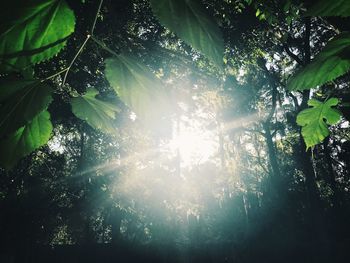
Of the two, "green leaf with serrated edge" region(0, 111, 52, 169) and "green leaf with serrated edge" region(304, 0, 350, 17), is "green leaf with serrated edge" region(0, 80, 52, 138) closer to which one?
"green leaf with serrated edge" region(0, 111, 52, 169)

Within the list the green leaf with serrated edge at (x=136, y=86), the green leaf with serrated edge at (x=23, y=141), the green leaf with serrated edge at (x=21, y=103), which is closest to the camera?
the green leaf with serrated edge at (x=21, y=103)

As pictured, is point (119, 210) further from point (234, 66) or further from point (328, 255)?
point (234, 66)

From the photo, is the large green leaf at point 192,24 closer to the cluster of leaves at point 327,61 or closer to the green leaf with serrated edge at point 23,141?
the cluster of leaves at point 327,61

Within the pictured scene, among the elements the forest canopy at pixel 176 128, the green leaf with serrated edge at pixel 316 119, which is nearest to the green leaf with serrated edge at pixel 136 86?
the forest canopy at pixel 176 128

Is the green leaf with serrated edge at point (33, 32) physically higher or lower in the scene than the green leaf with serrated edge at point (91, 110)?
lower

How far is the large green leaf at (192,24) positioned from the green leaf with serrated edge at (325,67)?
0.24 m

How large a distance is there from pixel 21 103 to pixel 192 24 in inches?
14.0

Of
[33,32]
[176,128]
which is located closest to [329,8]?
[33,32]

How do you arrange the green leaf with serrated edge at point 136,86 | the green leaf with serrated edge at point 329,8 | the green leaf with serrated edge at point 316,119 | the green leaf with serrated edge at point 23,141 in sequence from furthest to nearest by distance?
the green leaf with serrated edge at point 316,119, the green leaf with serrated edge at point 23,141, the green leaf with serrated edge at point 136,86, the green leaf with serrated edge at point 329,8

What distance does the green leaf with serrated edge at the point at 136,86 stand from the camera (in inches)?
25.5

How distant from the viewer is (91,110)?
978 millimetres

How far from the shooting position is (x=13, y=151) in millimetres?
817

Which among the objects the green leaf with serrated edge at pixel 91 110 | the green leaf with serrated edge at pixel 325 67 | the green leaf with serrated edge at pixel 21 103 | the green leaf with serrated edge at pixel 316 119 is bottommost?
the green leaf with serrated edge at pixel 21 103

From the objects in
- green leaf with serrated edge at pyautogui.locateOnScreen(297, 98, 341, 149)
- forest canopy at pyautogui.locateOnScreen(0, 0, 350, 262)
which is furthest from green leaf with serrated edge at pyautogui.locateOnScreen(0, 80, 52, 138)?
green leaf with serrated edge at pyautogui.locateOnScreen(297, 98, 341, 149)
